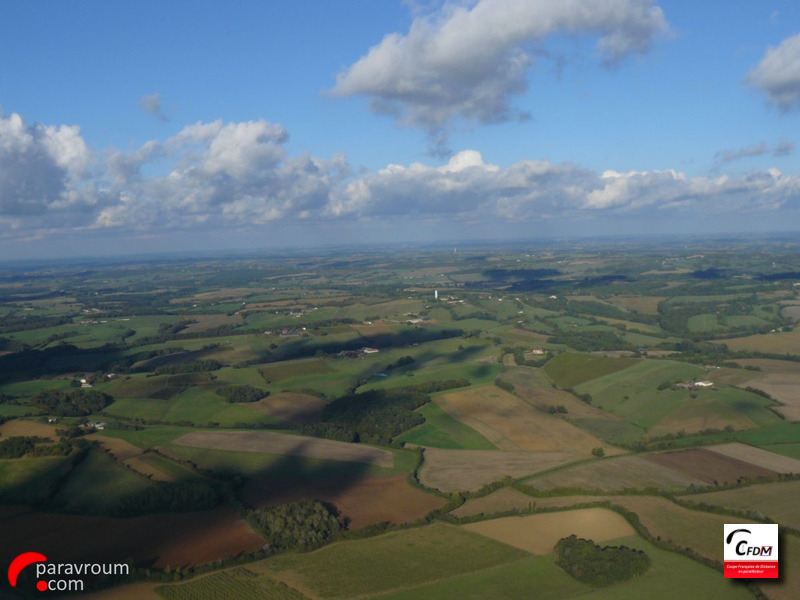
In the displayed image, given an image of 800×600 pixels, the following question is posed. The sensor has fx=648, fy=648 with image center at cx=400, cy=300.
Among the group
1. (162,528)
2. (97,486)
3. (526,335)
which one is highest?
(97,486)

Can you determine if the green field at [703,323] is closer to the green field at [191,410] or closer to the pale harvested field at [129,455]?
the green field at [191,410]

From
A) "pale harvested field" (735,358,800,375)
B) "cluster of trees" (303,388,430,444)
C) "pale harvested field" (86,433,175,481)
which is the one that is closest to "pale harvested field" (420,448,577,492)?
"cluster of trees" (303,388,430,444)

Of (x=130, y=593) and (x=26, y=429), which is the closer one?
(x=130, y=593)

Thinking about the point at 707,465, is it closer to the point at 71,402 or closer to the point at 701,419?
the point at 701,419

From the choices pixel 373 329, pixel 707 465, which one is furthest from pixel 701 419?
pixel 373 329

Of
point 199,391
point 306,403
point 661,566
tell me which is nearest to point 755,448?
point 661,566

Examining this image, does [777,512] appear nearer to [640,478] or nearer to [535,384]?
[640,478]
